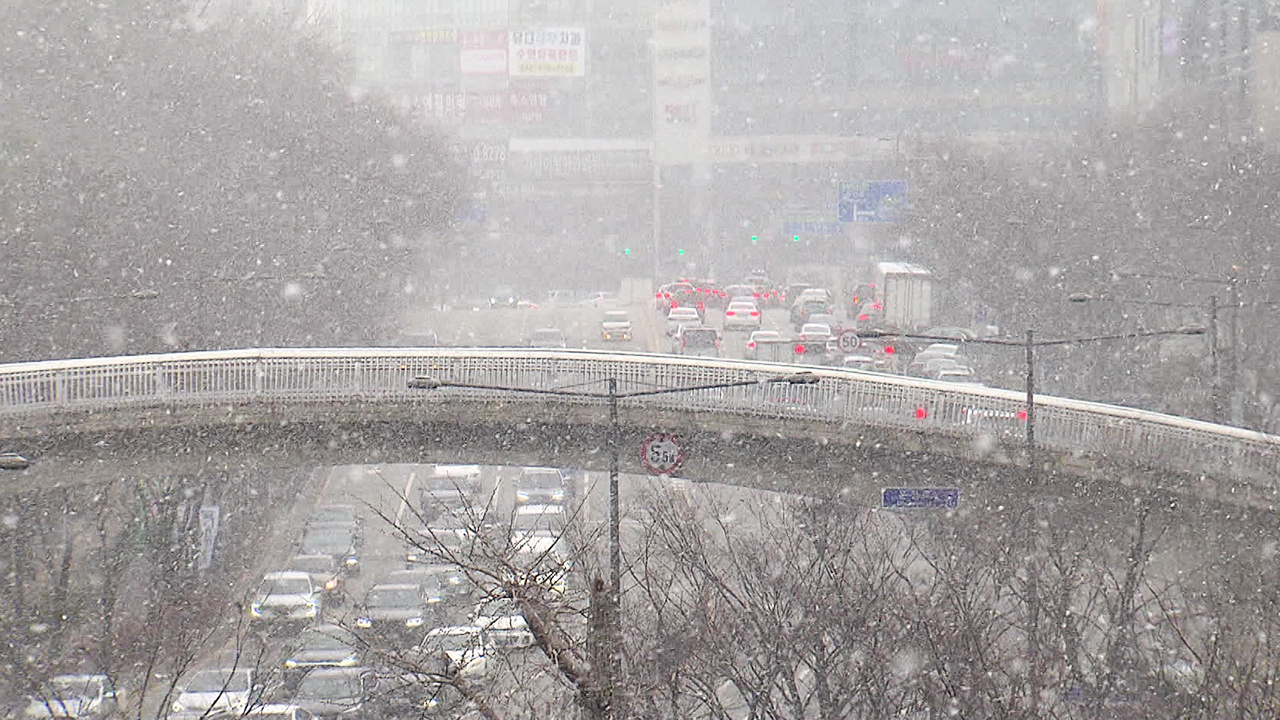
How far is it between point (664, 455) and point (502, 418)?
8.09ft

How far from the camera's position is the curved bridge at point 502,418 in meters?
A: 21.9

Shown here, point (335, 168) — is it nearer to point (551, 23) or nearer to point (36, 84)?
point (36, 84)

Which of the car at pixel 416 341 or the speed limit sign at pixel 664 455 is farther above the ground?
the car at pixel 416 341

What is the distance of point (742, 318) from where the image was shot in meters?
48.1

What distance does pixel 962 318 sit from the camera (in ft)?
165

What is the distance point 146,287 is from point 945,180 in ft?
88.3

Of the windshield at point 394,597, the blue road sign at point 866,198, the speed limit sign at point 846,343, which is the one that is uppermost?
the blue road sign at point 866,198

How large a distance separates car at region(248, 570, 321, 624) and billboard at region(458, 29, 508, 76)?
6429cm

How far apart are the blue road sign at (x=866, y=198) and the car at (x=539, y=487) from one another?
1973 centimetres

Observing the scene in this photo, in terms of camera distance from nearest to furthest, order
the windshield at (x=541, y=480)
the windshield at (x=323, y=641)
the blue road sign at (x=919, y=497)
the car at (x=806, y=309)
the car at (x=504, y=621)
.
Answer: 1. the car at (x=504, y=621)
2. the blue road sign at (x=919, y=497)
3. the windshield at (x=323, y=641)
4. the windshield at (x=541, y=480)
5. the car at (x=806, y=309)

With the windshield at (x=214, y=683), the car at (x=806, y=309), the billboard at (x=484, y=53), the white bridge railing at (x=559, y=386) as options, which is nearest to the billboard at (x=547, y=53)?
the billboard at (x=484, y=53)

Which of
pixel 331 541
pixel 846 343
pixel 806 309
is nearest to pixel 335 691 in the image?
pixel 331 541

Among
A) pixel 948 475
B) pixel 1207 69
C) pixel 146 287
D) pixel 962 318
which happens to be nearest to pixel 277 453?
pixel 948 475

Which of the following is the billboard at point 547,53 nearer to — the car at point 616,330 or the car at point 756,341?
the car at point 616,330
